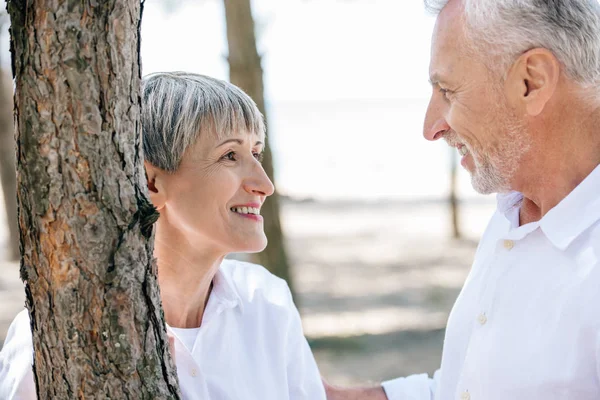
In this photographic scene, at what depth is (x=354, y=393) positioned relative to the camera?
2.88 metres

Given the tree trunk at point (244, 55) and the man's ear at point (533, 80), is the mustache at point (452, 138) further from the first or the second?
the tree trunk at point (244, 55)

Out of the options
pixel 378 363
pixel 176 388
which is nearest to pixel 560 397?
pixel 176 388

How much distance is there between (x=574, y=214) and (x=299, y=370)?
1097 mm

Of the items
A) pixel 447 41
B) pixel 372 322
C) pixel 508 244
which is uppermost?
pixel 447 41

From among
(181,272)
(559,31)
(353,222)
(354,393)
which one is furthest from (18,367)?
(353,222)

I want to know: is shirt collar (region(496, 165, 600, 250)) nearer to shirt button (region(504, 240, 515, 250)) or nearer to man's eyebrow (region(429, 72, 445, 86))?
shirt button (region(504, 240, 515, 250))

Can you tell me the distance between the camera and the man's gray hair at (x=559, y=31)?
86.8 inches

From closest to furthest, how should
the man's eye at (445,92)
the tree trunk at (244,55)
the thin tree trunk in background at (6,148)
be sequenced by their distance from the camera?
1. the man's eye at (445,92)
2. the tree trunk at (244,55)
3. the thin tree trunk in background at (6,148)

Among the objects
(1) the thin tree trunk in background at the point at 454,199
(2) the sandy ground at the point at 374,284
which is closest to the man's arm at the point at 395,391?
(2) the sandy ground at the point at 374,284

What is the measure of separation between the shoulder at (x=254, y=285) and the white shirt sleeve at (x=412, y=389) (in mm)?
536

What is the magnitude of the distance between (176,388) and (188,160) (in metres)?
0.89

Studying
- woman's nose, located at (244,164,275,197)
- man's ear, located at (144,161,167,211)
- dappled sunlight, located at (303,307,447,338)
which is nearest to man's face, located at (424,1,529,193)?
woman's nose, located at (244,164,275,197)

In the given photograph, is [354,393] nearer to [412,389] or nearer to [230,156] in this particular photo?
[412,389]

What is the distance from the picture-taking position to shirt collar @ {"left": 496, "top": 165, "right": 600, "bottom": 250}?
220cm
